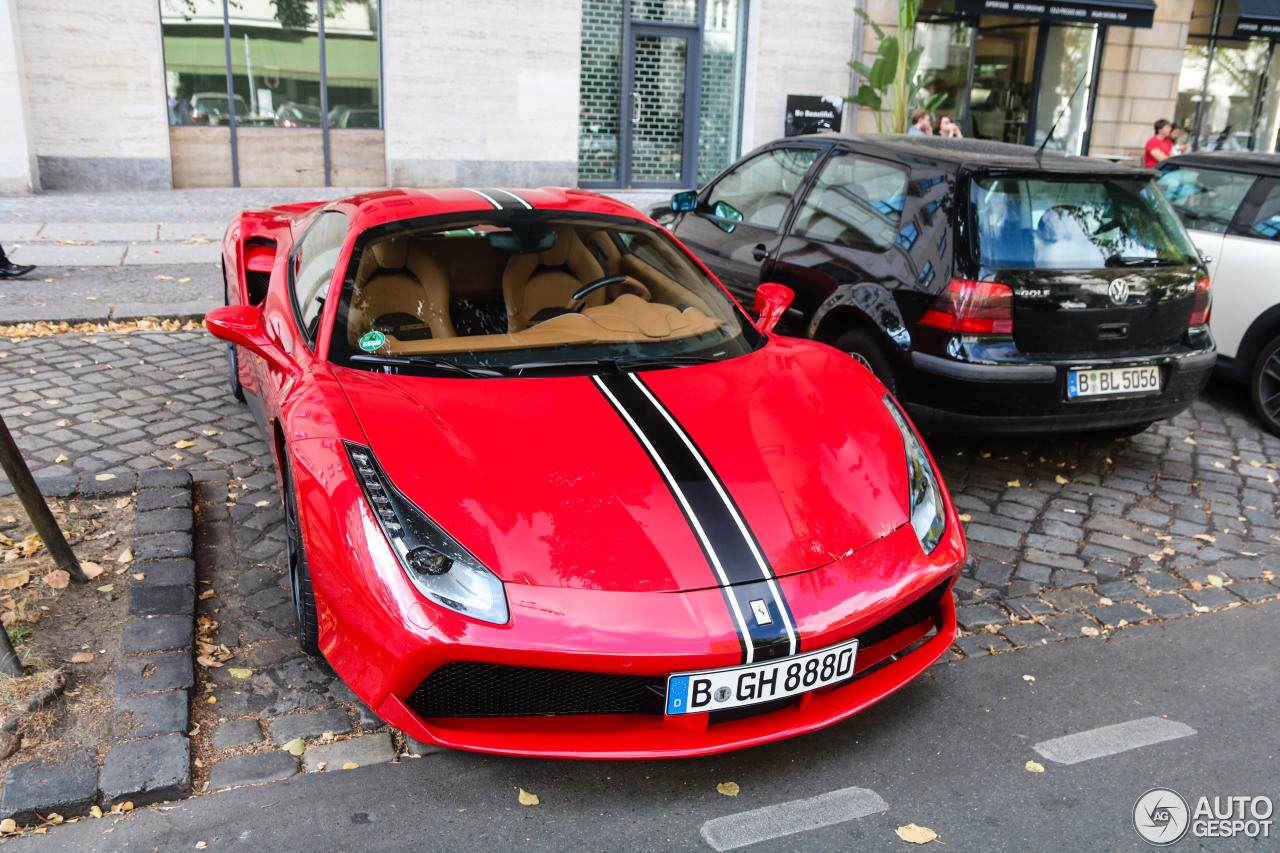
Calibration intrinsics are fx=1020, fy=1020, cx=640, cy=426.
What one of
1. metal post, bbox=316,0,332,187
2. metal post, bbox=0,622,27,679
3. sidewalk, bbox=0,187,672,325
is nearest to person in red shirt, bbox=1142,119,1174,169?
metal post, bbox=316,0,332,187

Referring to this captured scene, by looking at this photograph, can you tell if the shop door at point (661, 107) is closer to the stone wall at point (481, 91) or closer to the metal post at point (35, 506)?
the stone wall at point (481, 91)

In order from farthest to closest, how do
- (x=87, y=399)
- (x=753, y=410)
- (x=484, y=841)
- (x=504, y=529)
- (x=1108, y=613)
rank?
(x=87, y=399) < (x=1108, y=613) < (x=753, y=410) < (x=504, y=529) < (x=484, y=841)

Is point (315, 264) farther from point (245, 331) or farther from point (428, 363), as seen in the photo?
point (428, 363)

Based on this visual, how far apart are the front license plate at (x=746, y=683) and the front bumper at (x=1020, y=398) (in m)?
2.41

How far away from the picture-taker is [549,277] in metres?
3.84

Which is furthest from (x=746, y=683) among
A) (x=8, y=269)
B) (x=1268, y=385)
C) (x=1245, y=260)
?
(x=8, y=269)

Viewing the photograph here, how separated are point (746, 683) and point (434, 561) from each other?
0.85 metres

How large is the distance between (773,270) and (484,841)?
154 inches

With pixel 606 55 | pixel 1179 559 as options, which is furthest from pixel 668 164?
pixel 1179 559

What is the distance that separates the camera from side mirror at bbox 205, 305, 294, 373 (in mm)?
3738

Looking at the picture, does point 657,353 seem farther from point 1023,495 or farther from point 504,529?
point 1023,495

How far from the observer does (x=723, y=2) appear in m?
15.3

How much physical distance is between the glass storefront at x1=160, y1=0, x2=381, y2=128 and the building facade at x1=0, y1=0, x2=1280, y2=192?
0.08 feet

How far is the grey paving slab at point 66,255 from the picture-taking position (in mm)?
8969
